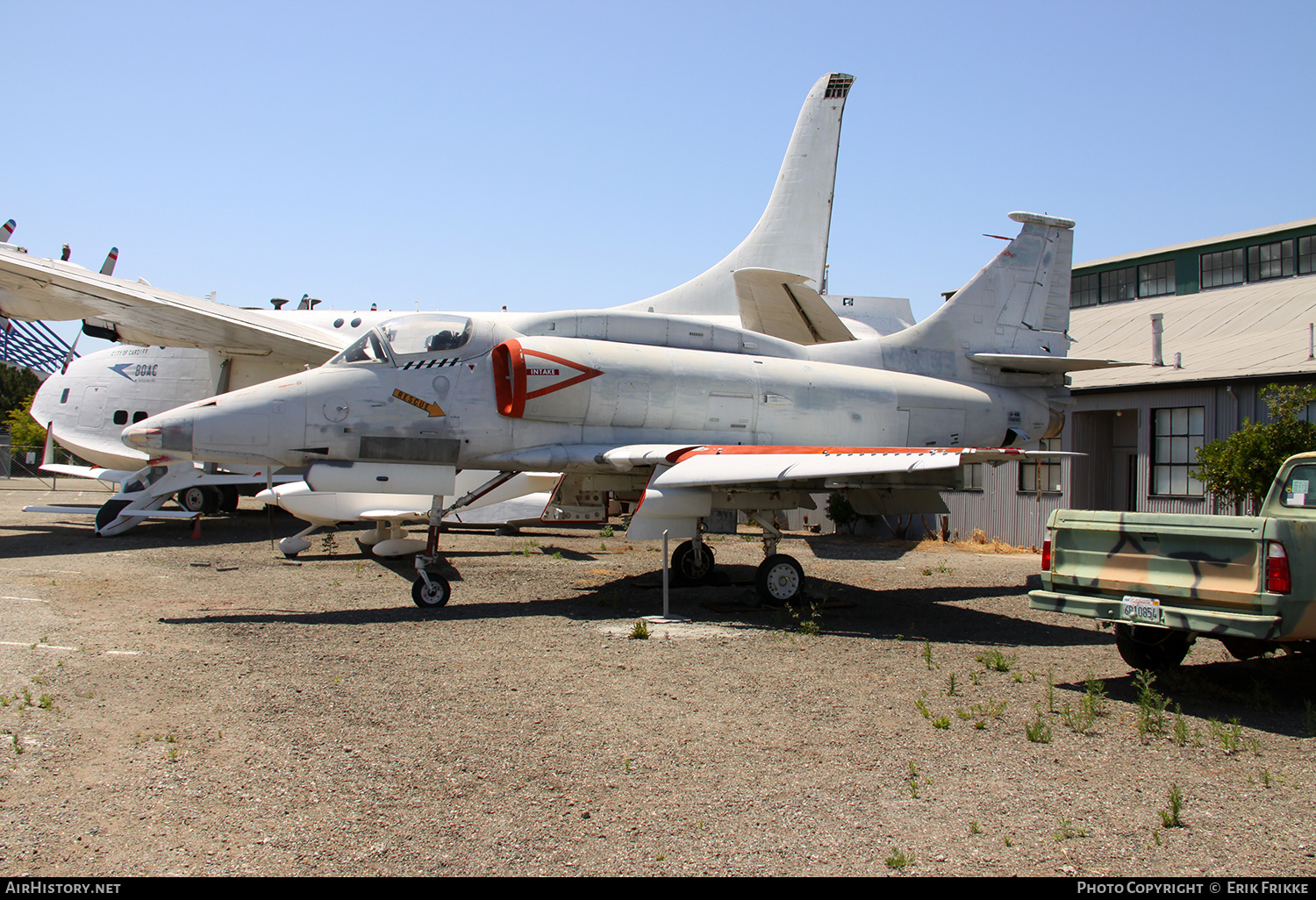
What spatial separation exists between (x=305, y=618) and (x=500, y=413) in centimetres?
318

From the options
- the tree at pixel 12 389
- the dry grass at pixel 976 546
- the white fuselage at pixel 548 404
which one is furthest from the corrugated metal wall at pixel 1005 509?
the tree at pixel 12 389

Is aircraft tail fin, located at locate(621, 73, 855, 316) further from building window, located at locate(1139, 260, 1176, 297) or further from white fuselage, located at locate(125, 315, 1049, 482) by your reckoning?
building window, located at locate(1139, 260, 1176, 297)

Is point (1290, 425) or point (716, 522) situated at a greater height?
point (1290, 425)

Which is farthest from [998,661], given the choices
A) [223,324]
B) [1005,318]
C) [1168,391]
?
[223,324]

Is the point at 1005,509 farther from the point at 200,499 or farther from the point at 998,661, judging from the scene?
the point at 200,499

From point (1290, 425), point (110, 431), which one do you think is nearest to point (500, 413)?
point (1290, 425)

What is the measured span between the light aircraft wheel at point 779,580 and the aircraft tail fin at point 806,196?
467 inches

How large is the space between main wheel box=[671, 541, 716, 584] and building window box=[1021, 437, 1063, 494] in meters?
9.92

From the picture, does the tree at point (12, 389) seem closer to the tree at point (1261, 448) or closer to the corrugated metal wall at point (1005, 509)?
the corrugated metal wall at point (1005, 509)

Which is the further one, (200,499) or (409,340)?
(200,499)

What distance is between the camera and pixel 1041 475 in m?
19.6

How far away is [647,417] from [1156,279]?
2551 cm

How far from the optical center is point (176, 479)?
18.2m
